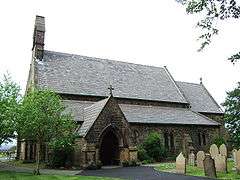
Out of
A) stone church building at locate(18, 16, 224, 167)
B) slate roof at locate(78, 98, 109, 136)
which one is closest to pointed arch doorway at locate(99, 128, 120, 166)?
stone church building at locate(18, 16, 224, 167)

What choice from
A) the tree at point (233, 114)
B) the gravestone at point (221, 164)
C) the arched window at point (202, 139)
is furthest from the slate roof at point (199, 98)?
the gravestone at point (221, 164)

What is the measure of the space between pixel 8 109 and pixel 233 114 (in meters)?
28.6

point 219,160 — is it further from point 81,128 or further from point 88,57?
point 88,57

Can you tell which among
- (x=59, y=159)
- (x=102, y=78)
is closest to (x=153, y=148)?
(x=59, y=159)

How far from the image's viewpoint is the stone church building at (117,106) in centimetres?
2498

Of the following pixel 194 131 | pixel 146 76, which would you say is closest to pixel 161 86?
pixel 146 76

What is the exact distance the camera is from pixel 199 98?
140 feet

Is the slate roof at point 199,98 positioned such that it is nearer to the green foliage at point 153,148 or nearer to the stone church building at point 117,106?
the stone church building at point 117,106

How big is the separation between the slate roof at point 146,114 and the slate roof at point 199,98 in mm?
2898

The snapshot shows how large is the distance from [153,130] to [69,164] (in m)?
10.9

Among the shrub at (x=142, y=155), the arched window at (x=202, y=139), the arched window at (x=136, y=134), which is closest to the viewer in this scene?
the shrub at (x=142, y=155)

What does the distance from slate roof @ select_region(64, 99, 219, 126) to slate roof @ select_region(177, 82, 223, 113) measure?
9.51 ft

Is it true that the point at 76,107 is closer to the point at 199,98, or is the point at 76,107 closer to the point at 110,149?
the point at 110,149

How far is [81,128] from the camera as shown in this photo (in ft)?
83.5
